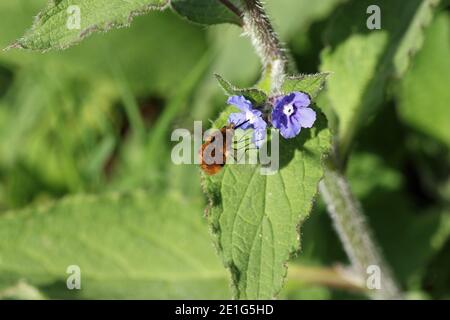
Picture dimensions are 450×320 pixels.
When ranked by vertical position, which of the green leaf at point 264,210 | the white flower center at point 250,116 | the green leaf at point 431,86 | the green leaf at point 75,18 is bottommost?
the green leaf at point 264,210

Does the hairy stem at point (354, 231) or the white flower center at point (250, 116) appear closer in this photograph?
the white flower center at point (250, 116)

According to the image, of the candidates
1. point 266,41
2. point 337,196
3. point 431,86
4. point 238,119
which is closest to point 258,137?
point 238,119

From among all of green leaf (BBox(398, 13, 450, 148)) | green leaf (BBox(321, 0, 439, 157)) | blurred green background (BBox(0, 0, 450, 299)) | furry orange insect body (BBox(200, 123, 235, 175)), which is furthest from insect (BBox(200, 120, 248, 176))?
green leaf (BBox(398, 13, 450, 148))

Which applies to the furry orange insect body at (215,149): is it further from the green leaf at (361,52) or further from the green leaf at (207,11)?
the green leaf at (361,52)

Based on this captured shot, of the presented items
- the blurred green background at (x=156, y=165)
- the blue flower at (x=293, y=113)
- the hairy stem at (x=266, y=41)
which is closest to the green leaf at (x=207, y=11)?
the hairy stem at (x=266, y=41)

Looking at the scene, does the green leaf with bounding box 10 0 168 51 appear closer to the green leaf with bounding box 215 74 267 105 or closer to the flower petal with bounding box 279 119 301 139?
the green leaf with bounding box 215 74 267 105
